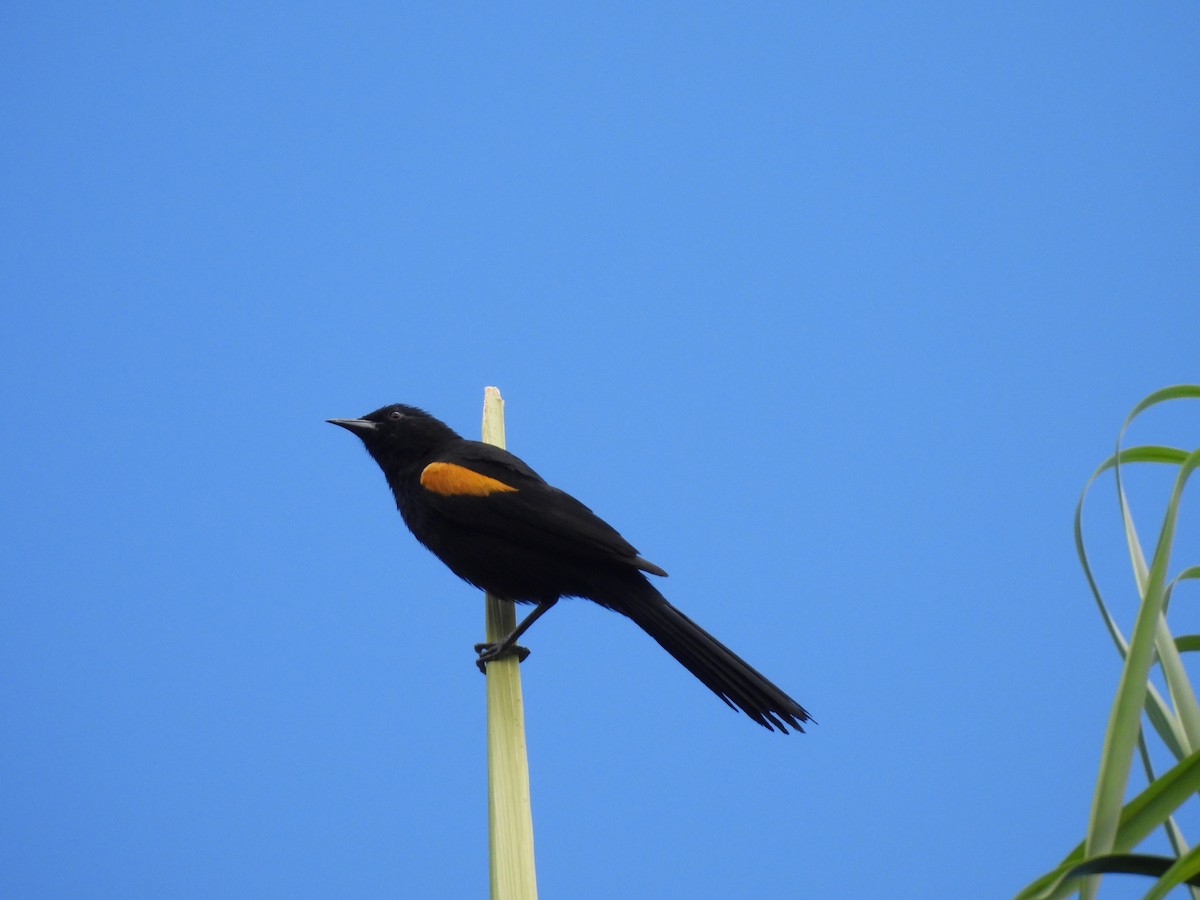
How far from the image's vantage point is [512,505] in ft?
8.50

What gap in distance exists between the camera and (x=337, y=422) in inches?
125

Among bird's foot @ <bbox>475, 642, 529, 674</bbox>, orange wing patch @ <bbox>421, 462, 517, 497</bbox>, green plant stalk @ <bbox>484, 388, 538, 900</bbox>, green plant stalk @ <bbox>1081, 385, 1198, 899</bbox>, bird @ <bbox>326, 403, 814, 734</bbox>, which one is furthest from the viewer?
orange wing patch @ <bbox>421, 462, 517, 497</bbox>

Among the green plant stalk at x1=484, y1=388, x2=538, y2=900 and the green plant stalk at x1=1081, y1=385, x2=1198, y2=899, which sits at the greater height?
the green plant stalk at x1=484, y1=388, x2=538, y2=900

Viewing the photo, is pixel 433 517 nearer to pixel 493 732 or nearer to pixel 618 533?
pixel 618 533

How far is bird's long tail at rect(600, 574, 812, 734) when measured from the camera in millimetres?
1854

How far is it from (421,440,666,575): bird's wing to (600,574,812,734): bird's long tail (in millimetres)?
99

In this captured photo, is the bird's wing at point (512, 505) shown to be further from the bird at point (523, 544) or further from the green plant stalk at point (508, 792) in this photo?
the green plant stalk at point (508, 792)

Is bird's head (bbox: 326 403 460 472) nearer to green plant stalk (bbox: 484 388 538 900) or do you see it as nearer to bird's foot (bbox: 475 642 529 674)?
bird's foot (bbox: 475 642 529 674)

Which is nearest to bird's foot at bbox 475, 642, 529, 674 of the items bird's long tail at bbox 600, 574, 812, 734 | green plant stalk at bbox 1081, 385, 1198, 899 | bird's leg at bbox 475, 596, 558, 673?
bird's leg at bbox 475, 596, 558, 673

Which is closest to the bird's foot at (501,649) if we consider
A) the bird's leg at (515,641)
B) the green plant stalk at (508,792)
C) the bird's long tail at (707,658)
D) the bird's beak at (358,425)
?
the bird's leg at (515,641)

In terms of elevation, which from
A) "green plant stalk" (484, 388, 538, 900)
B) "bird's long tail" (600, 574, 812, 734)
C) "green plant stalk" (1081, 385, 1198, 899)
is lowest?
"green plant stalk" (1081, 385, 1198, 899)

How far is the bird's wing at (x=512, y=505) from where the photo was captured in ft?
8.04

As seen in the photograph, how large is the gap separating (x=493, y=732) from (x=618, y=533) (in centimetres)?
98

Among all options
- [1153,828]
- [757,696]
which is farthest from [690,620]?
[1153,828]
